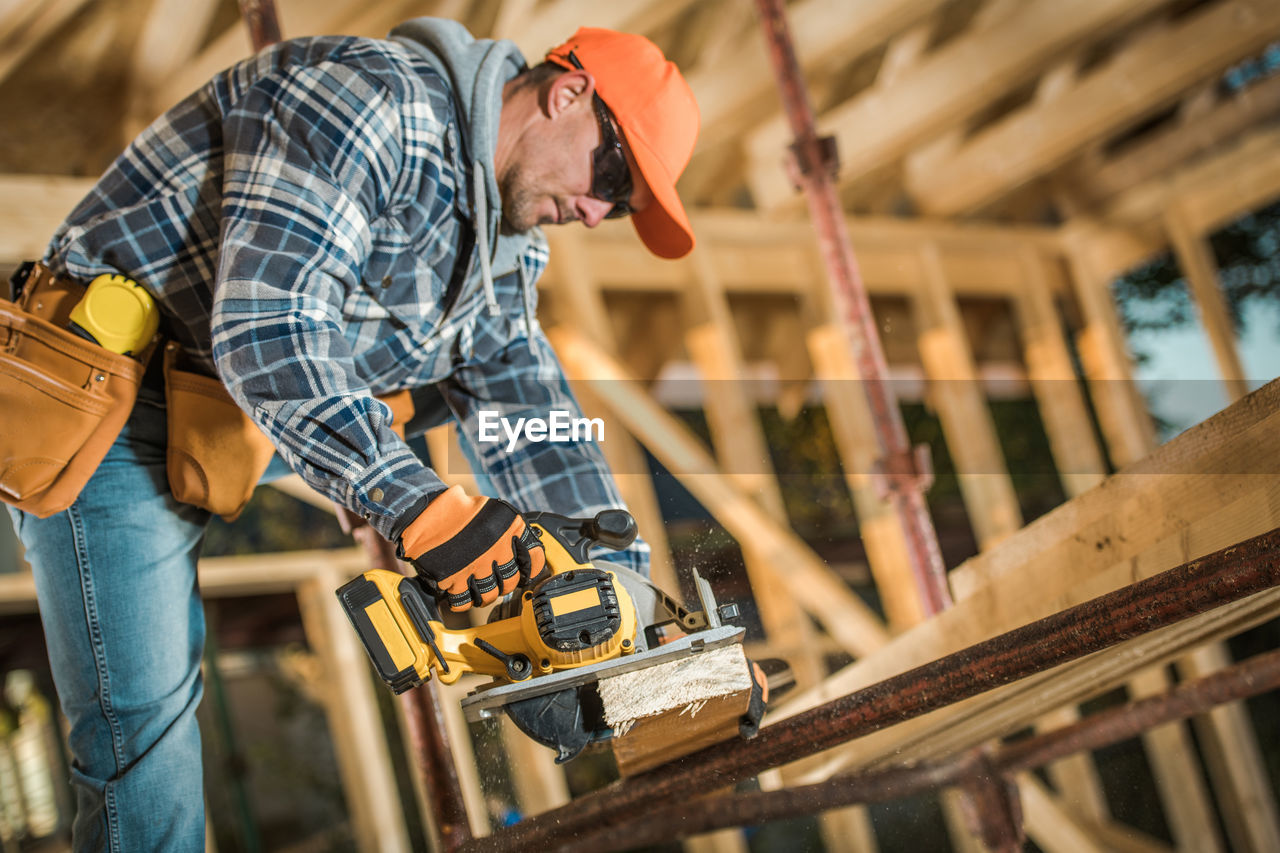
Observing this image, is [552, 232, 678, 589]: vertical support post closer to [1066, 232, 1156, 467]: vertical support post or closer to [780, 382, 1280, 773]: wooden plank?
[780, 382, 1280, 773]: wooden plank

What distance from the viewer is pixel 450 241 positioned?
5.22 ft

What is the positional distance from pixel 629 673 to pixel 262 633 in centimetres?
467

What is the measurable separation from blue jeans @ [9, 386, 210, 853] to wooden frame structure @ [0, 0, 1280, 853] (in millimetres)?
555

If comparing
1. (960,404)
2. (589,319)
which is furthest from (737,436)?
(960,404)

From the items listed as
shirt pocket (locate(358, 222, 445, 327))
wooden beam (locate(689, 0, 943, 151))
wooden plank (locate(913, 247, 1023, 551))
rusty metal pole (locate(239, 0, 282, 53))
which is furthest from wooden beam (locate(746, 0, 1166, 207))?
shirt pocket (locate(358, 222, 445, 327))

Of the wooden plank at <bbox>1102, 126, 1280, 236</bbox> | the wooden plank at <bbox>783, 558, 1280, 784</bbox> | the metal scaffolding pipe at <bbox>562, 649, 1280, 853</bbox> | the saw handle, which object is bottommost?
the metal scaffolding pipe at <bbox>562, 649, 1280, 853</bbox>

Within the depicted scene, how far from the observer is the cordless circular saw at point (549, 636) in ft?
4.15

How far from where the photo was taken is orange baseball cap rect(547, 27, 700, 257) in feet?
5.20

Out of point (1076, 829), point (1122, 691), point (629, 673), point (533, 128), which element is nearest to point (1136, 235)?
point (1122, 691)

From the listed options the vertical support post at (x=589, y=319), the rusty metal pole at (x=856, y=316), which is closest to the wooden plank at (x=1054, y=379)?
the vertical support post at (x=589, y=319)

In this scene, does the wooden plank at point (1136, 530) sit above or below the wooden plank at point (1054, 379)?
below

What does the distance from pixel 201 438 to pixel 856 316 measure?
5.16 feet

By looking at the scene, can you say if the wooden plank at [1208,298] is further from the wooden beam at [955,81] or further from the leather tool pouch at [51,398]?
the leather tool pouch at [51,398]
